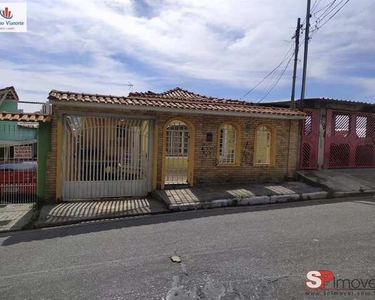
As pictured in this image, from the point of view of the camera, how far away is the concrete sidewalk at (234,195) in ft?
25.5

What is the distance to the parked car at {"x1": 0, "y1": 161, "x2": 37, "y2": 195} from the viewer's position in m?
8.24

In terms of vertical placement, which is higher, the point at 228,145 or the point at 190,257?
the point at 228,145

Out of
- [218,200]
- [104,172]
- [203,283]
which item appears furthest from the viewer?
[104,172]

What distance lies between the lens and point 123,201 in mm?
8312

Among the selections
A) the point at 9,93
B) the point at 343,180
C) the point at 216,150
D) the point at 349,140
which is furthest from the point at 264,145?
the point at 9,93

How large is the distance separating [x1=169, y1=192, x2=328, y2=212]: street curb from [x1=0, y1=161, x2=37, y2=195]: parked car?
3999 millimetres

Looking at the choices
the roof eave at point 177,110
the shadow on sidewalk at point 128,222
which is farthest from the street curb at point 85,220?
the roof eave at point 177,110

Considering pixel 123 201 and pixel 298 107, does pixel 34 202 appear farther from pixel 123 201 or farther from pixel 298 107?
pixel 298 107

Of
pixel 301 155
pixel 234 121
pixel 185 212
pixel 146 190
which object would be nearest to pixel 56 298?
pixel 185 212

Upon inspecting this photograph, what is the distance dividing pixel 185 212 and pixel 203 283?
3.80 m

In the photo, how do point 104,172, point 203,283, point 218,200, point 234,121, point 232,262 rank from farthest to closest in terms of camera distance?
point 234,121 < point 104,172 < point 218,200 < point 232,262 < point 203,283

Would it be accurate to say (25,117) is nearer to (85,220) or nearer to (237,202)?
(85,220)

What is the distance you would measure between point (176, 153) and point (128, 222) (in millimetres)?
3792

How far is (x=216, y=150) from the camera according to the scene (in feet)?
31.6
